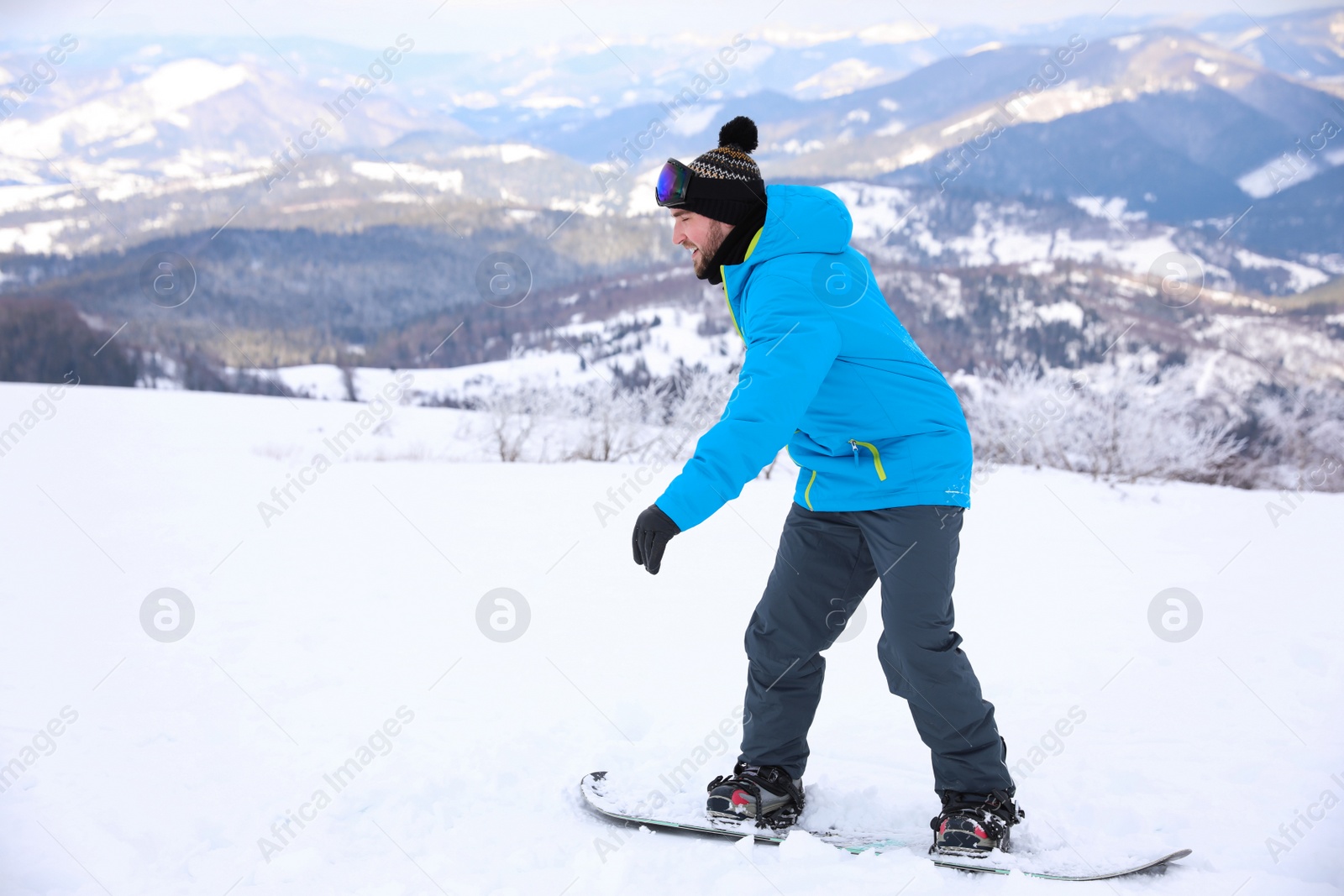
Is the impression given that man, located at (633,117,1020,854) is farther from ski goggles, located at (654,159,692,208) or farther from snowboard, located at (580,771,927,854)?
snowboard, located at (580,771,927,854)

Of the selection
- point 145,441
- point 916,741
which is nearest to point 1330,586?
point 916,741

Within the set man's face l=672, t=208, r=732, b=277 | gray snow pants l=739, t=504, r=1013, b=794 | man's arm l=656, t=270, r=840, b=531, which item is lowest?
gray snow pants l=739, t=504, r=1013, b=794

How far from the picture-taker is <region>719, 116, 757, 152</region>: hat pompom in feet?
6.31

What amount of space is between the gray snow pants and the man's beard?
658mm

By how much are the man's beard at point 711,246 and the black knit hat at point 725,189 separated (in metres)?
0.02

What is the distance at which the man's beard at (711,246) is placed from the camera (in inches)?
69.5

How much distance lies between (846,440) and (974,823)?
95cm

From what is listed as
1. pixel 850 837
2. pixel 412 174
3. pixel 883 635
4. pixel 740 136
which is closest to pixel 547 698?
pixel 850 837

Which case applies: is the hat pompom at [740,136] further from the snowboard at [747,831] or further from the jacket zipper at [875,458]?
the snowboard at [747,831]

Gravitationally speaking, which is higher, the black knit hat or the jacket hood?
the black knit hat

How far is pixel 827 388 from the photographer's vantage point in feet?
5.64

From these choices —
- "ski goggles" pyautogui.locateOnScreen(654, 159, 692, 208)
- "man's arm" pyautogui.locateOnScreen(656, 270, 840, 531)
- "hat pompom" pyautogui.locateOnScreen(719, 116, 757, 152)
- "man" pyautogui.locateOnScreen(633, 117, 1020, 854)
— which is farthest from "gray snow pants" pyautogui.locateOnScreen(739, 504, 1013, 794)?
"hat pompom" pyautogui.locateOnScreen(719, 116, 757, 152)

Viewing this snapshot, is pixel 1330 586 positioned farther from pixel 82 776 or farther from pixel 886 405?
pixel 82 776

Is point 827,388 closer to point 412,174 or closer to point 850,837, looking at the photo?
point 850,837
